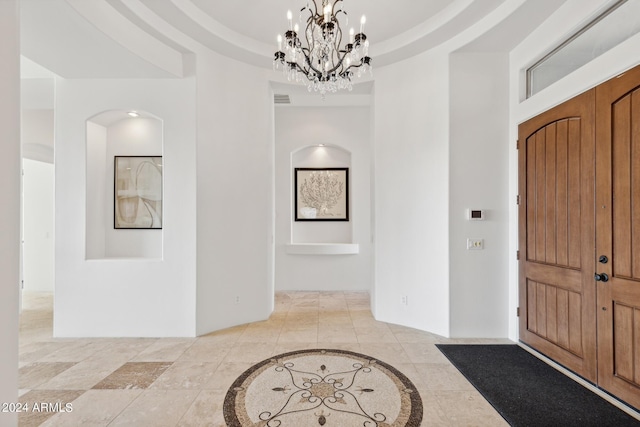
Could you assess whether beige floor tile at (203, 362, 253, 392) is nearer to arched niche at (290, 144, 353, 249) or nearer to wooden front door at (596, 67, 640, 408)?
wooden front door at (596, 67, 640, 408)

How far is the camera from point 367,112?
6156mm

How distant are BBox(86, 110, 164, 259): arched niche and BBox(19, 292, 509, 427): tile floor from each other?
118 cm

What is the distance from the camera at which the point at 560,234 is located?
290 cm

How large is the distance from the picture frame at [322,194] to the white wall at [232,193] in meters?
1.79

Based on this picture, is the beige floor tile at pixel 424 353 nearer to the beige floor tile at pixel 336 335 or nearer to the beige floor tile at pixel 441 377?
the beige floor tile at pixel 441 377

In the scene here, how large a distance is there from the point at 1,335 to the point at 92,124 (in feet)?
11.0

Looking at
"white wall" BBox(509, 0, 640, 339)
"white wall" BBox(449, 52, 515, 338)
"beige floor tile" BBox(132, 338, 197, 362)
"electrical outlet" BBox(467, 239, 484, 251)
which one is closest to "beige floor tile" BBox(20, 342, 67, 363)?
"beige floor tile" BBox(132, 338, 197, 362)

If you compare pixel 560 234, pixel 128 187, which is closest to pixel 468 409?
pixel 560 234

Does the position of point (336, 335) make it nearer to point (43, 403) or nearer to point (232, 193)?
point (232, 193)

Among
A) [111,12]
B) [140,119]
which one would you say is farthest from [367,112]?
[111,12]

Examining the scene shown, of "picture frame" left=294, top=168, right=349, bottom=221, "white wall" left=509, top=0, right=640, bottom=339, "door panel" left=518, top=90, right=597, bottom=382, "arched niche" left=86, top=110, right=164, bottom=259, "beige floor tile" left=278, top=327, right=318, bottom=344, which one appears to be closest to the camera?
"white wall" left=509, top=0, right=640, bottom=339

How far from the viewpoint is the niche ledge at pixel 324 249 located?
19.6 ft

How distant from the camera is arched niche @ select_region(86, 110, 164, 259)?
395 centimetres

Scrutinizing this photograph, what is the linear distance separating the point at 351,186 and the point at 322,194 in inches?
24.1
